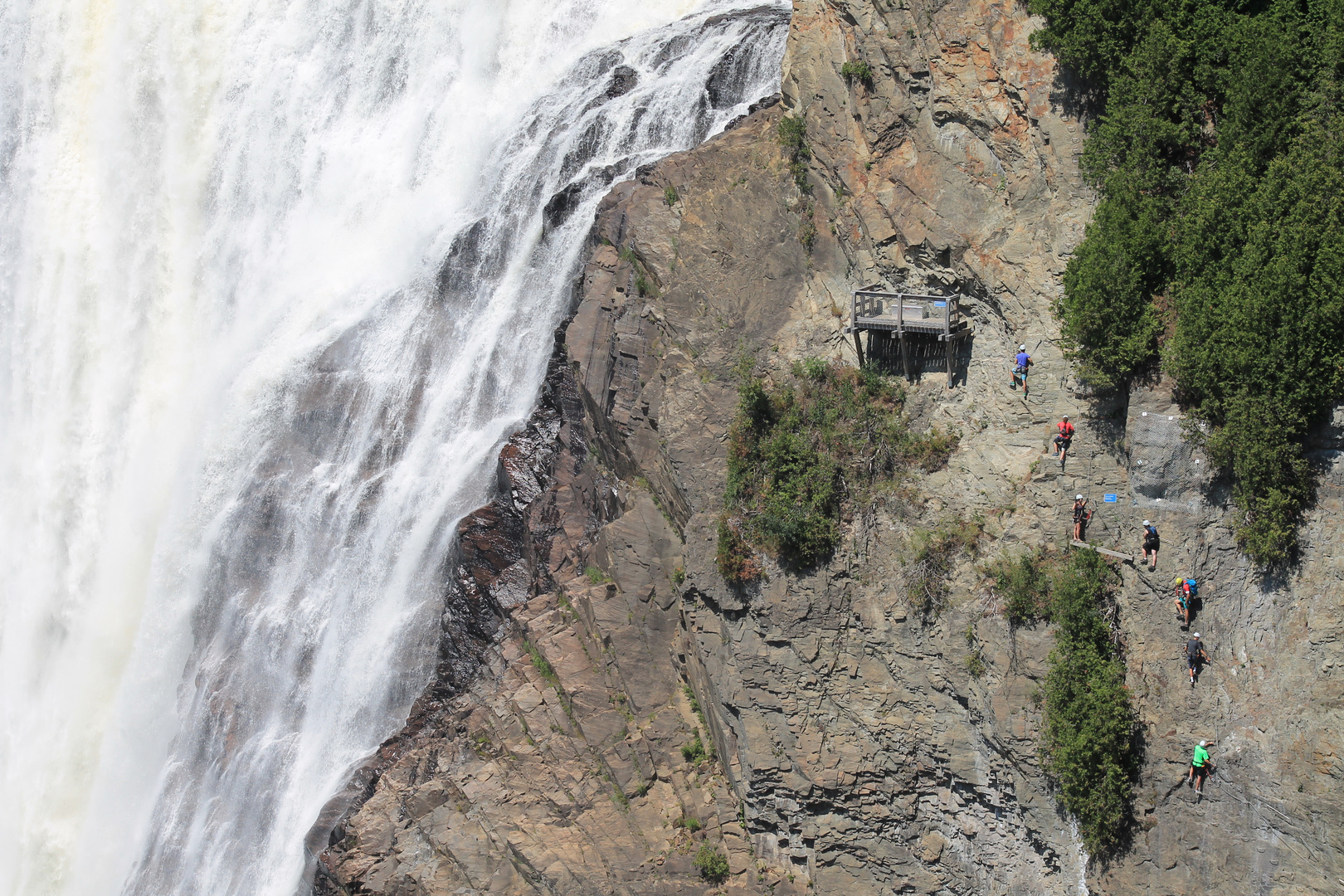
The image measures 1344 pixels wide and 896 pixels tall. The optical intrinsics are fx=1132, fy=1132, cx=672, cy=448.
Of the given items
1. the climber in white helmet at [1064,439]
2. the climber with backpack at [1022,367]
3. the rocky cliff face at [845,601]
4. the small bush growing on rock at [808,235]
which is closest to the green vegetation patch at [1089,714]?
the rocky cliff face at [845,601]

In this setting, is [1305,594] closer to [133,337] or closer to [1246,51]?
[1246,51]

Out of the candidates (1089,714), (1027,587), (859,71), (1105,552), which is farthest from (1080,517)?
(859,71)

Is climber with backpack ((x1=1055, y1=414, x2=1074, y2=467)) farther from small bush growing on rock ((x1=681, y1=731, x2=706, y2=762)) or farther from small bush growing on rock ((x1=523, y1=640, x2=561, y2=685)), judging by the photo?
small bush growing on rock ((x1=523, y1=640, x2=561, y2=685))

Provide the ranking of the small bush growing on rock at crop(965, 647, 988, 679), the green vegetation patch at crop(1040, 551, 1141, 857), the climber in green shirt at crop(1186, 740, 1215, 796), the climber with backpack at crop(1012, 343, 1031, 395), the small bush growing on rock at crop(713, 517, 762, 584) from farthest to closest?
the small bush growing on rock at crop(713, 517, 762, 584) → the climber with backpack at crop(1012, 343, 1031, 395) → the small bush growing on rock at crop(965, 647, 988, 679) → the green vegetation patch at crop(1040, 551, 1141, 857) → the climber in green shirt at crop(1186, 740, 1215, 796)

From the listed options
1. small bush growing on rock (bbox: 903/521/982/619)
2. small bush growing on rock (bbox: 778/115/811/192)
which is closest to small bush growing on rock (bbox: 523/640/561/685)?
small bush growing on rock (bbox: 903/521/982/619)

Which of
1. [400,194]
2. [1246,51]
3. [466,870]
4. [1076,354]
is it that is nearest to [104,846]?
[466,870]

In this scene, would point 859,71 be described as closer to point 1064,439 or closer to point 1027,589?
point 1064,439
